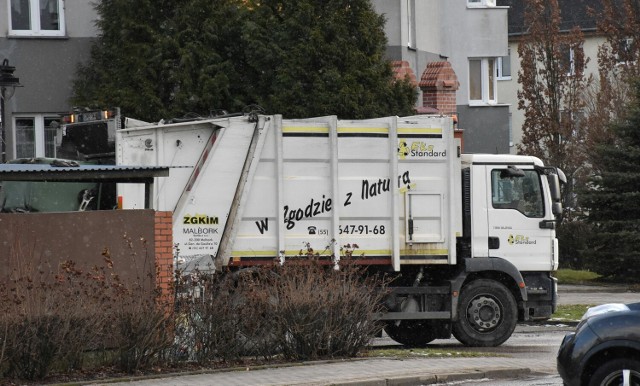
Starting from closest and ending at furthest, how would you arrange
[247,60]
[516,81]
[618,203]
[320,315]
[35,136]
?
1. [320,315]
2. [247,60]
3. [35,136]
4. [618,203]
5. [516,81]

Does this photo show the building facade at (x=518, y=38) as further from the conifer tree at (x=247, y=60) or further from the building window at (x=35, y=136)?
the conifer tree at (x=247, y=60)

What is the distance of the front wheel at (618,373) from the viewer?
33.8 ft

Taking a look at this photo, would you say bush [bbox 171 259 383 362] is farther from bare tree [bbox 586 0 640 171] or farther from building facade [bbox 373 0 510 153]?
bare tree [bbox 586 0 640 171]

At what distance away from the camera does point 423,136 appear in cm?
1798

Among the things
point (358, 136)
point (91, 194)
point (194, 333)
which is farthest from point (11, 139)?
point (194, 333)

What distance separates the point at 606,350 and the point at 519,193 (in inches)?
332

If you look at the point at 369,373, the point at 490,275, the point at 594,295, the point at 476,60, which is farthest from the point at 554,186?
the point at 476,60

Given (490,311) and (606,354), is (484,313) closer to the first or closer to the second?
(490,311)

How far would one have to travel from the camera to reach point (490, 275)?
1856cm

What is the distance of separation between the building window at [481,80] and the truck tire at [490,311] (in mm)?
20400

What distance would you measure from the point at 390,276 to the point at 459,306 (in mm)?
1101

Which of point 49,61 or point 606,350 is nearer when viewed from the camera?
point 606,350

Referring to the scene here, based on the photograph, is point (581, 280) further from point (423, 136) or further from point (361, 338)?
point (361, 338)

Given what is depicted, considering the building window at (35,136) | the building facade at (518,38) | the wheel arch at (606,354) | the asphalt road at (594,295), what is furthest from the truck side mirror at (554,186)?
the building facade at (518,38)
